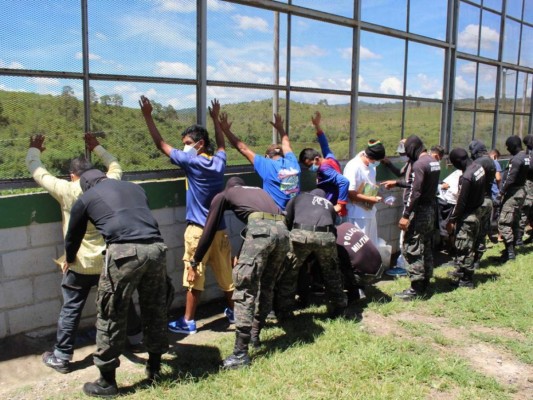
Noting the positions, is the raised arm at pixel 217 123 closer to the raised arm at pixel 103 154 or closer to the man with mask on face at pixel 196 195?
the man with mask on face at pixel 196 195

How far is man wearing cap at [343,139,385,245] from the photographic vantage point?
229 inches

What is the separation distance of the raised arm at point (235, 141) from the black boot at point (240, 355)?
6.06 ft

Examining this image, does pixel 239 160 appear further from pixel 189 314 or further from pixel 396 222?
pixel 396 222

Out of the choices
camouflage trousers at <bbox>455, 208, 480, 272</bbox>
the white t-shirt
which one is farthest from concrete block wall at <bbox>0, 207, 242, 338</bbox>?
camouflage trousers at <bbox>455, 208, 480, 272</bbox>

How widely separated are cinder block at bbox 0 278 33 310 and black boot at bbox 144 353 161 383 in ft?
3.81

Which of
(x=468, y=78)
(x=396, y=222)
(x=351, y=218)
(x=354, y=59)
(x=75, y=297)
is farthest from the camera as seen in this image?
(x=468, y=78)

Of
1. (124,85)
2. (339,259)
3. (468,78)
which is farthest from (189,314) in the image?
(468,78)

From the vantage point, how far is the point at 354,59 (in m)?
6.59

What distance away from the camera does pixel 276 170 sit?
15.9 feet

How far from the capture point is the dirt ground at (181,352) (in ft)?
11.7

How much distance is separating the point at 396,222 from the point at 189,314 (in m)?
4.03

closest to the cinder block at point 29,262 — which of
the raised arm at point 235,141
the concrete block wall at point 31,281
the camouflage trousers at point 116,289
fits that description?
the concrete block wall at point 31,281

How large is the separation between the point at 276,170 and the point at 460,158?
105 inches

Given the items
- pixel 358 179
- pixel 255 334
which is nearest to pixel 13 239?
pixel 255 334
